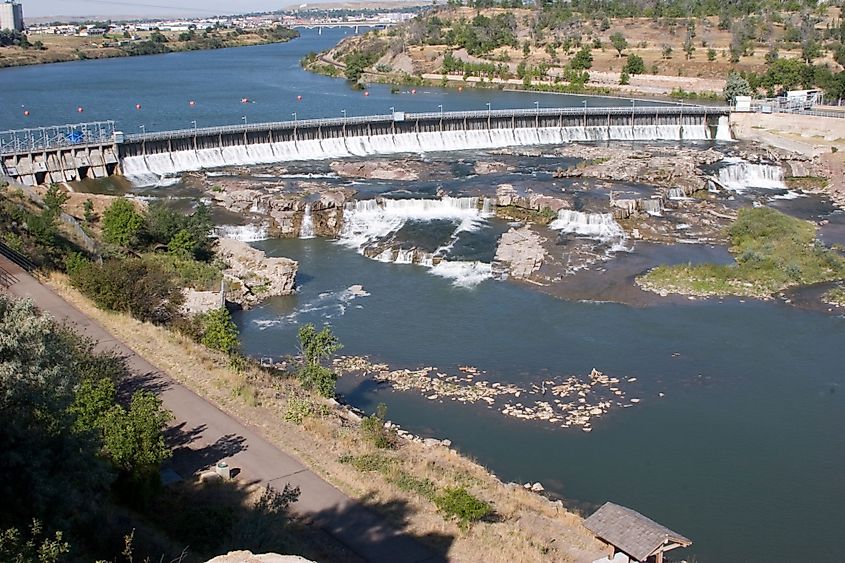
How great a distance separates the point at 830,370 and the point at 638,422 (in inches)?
277

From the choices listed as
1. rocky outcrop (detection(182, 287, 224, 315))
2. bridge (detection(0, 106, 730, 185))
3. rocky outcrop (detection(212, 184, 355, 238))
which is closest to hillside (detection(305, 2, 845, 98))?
bridge (detection(0, 106, 730, 185))

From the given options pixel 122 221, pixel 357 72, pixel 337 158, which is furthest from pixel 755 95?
pixel 122 221

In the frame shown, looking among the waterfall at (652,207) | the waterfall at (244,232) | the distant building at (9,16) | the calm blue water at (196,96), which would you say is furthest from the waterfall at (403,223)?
the distant building at (9,16)

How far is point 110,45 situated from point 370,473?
141677 mm

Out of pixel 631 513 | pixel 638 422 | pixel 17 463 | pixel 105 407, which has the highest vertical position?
pixel 17 463

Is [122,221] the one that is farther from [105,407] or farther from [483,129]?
[483,129]

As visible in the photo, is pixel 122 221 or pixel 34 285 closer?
pixel 34 285

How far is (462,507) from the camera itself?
1538 centimetres

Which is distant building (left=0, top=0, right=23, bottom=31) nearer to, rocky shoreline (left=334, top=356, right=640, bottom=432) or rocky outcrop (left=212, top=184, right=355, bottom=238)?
rocky outcrop (left=212, top=184, right=355, bottom=238)

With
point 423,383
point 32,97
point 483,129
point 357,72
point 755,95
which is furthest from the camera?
point 357,72

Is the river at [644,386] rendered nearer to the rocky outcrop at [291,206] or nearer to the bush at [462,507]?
the rocky outcrop at [291,206]

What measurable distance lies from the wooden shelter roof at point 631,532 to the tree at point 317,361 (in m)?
8.98

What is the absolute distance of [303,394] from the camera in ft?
69.9

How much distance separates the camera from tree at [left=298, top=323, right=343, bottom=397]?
22172 millimetres
